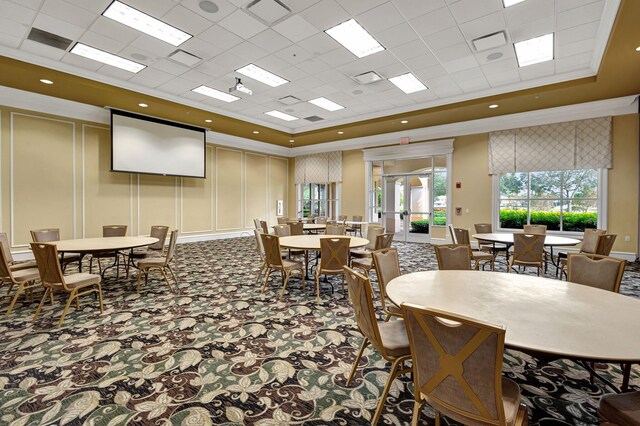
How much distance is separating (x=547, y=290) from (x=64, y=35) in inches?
278

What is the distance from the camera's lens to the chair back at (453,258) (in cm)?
330

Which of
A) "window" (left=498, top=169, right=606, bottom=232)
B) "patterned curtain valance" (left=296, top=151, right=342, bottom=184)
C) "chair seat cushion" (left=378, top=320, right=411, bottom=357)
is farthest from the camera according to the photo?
"patterned curtain valance" (left=296, top=151, right=342, bottom=184)

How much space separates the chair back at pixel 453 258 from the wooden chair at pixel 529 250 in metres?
2.15

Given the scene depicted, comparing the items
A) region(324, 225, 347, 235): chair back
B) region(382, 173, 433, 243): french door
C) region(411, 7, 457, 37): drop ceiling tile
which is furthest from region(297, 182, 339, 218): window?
region(411, 7, 457, 37): drop ceiling tile

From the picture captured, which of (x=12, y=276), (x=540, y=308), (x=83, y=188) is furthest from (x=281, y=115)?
(x=540, y=308)

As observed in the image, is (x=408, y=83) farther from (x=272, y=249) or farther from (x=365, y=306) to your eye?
(x=365, y=306)

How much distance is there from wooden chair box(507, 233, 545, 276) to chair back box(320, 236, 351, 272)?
2.84 meters

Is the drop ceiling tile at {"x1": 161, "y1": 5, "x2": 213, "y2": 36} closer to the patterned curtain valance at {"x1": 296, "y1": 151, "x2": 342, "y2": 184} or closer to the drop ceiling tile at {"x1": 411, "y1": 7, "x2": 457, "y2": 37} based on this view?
the drop ceiling tile at {"x1": 411, "y1": 7, "x2": 457, "y2": 37}

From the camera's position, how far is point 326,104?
818 cm

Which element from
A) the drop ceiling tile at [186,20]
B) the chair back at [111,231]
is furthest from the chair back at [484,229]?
the chair back at [111,231]

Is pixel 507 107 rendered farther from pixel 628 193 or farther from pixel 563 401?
pixel 563 401

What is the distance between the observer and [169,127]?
28.7ft

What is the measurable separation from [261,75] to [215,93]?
1.63m

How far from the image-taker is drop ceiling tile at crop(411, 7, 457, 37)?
4.19 m
